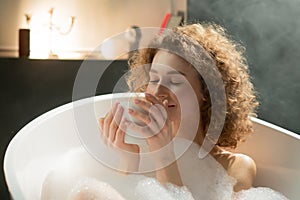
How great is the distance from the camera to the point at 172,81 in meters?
1.28

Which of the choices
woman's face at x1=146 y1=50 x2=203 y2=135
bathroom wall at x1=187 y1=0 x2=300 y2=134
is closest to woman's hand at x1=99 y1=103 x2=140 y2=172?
woman's face at x1=146 y1=50 x2=203 y2=135

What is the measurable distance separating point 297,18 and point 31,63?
92 cm

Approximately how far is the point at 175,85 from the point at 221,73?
15cm

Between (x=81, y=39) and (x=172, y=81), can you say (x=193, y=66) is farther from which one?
(x=81, y=39)

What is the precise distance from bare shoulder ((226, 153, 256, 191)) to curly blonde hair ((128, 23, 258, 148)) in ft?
0.15

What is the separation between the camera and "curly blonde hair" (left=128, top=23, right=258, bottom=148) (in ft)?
4.37

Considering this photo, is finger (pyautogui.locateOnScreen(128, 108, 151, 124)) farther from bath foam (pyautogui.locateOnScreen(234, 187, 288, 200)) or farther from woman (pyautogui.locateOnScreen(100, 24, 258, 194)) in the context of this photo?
bath foam (pyautogui.locateOnScreen(234, 187, 288, 200))

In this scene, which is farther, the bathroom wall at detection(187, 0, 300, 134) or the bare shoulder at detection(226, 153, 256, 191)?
the bathroom wall at detection(187, 0, 300, 134)

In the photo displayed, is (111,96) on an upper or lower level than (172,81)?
lower

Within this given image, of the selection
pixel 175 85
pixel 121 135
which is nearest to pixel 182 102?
pixel 175 85

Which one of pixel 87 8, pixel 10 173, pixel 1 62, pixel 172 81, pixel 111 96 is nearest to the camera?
pixel 10 173

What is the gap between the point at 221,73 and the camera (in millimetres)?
1355

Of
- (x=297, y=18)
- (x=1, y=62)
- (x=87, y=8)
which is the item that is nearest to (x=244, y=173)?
(x=297, y=18)

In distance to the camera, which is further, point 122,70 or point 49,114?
point 122,70
